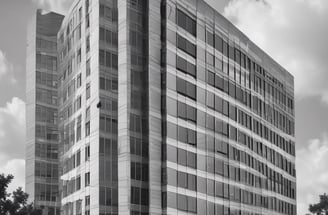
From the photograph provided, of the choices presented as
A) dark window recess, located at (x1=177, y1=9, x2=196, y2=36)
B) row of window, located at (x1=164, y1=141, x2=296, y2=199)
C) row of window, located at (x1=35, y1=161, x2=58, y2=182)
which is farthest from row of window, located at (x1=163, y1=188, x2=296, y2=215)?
row of window, located at (x1=35, y1=161, x2=58, y2=182)

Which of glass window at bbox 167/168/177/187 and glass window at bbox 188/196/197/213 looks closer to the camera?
glass window at bbox 167/168/177/187

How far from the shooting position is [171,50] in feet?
218

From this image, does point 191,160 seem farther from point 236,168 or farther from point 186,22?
point 186,22

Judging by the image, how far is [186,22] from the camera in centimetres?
6969

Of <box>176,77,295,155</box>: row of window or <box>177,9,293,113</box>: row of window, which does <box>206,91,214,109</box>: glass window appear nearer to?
<box>176,77,295,155</box>: row of window

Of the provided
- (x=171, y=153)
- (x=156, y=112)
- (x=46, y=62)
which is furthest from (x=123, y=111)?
(x=46, y=62)

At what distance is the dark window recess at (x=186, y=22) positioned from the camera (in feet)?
226

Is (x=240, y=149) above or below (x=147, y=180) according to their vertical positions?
above

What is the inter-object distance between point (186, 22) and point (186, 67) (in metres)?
5.57

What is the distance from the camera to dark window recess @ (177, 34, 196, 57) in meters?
68.2

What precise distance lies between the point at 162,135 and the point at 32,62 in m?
36.5

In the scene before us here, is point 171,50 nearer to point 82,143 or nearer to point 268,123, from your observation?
point 82,143

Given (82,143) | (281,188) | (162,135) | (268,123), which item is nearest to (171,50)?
(162,135)

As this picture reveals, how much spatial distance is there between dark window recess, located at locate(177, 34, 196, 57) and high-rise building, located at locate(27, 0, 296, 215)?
0.40 ft
